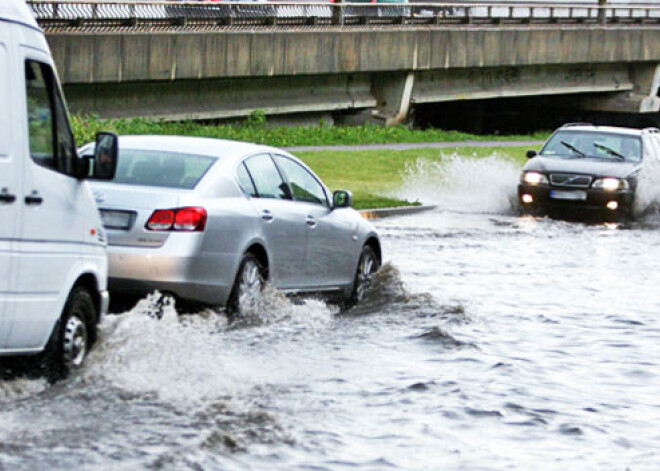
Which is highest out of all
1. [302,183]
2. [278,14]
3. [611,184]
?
[278,14]

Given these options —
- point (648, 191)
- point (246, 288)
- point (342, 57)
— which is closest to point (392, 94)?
point (342, 57)

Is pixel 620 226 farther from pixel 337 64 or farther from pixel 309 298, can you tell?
pixel 337 64

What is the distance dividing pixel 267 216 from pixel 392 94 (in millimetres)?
31344

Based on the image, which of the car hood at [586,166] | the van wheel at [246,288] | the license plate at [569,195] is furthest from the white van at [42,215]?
the car hood at [586,166]

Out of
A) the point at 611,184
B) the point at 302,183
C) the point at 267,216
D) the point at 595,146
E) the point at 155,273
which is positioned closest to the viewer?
the point at 155,273

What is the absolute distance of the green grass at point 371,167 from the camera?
27.5 meters

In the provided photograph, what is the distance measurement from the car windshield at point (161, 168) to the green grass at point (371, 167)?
43.9ft

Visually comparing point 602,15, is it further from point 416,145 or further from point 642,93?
point 416,145

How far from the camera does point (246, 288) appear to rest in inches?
467

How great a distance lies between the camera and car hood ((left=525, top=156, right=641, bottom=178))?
2528 cm

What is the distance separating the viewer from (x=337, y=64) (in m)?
39.4

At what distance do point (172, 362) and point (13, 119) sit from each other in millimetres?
2291

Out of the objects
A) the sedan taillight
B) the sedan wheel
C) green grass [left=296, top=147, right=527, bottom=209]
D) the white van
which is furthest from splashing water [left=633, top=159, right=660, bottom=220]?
the white van

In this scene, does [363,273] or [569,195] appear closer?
[363,273]
